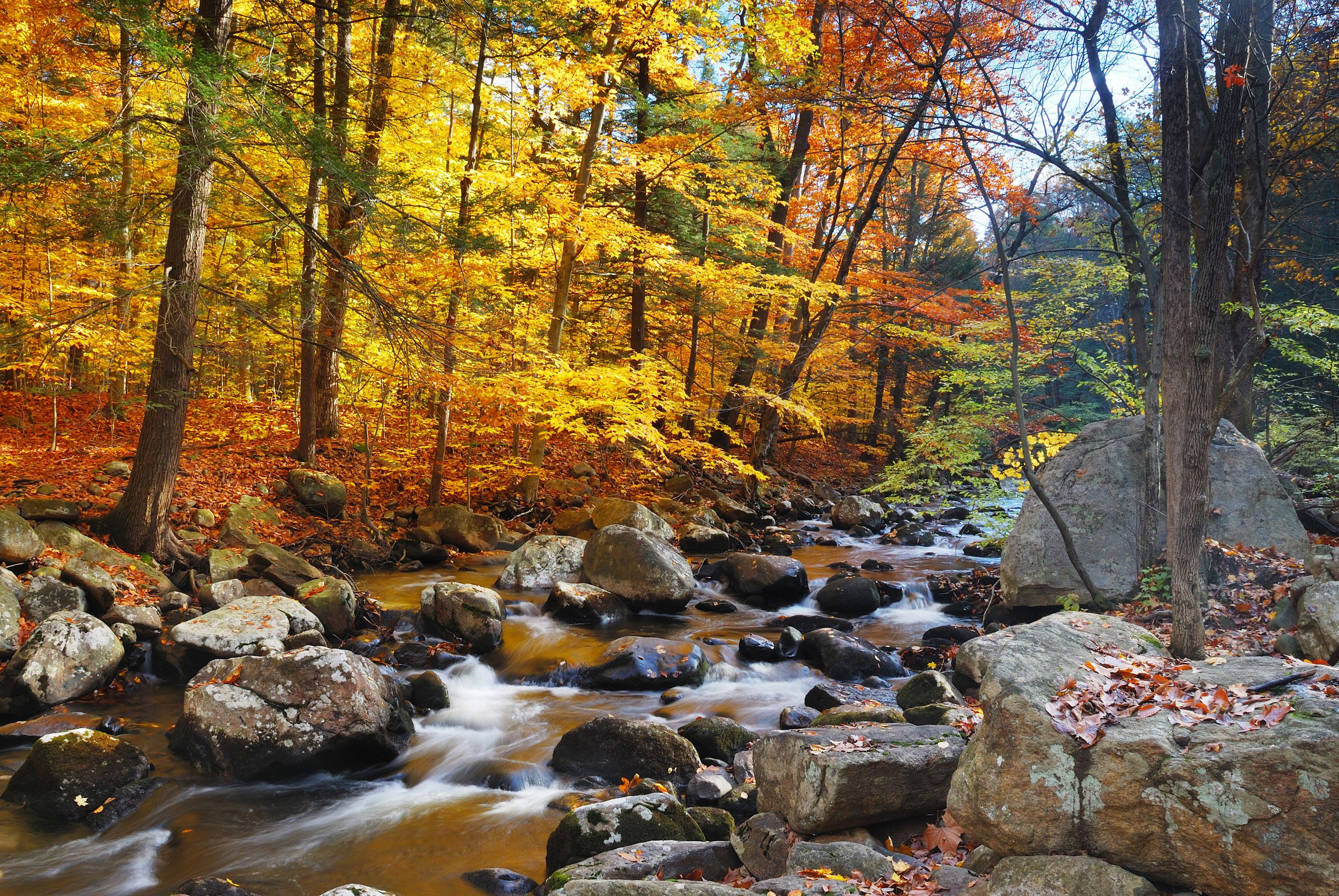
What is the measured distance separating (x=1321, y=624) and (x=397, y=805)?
7240 mm

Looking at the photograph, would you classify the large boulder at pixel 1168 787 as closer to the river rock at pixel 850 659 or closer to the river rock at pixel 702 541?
the river rock at pixel 850 659

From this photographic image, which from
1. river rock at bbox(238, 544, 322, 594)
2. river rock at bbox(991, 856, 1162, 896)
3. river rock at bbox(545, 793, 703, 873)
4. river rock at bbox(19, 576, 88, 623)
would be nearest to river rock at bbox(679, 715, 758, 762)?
river rock at bbox(545, 793, 703, 873)

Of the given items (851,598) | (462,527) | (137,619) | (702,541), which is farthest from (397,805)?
(702,541)

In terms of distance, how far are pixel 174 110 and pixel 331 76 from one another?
23.9 feet

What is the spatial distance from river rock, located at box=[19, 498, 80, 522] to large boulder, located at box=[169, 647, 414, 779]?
4044 millimetres

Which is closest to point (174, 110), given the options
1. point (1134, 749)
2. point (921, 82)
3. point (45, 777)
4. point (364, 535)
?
point (45, 777)

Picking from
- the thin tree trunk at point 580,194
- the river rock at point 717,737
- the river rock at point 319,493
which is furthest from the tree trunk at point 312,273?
the river rock at point 717,737

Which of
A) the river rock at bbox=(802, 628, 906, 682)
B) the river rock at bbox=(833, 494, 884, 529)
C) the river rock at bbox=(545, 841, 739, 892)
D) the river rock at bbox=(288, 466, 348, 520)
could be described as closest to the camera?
the river rock at bbox=(545, 841, 739, 892)

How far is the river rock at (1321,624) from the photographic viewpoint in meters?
5.37

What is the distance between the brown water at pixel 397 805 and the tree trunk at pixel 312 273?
4.25 metres

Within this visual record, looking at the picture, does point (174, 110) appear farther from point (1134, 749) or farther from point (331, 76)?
point (1134, 749)

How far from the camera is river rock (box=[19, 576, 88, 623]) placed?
7121 millimetres

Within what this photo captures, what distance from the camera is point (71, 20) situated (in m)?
10.1

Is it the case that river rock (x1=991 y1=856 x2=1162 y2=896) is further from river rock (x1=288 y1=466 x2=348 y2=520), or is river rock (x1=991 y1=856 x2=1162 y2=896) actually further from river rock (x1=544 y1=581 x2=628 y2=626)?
river rock (x1=288 y1=466 x2=348 y2=520)
